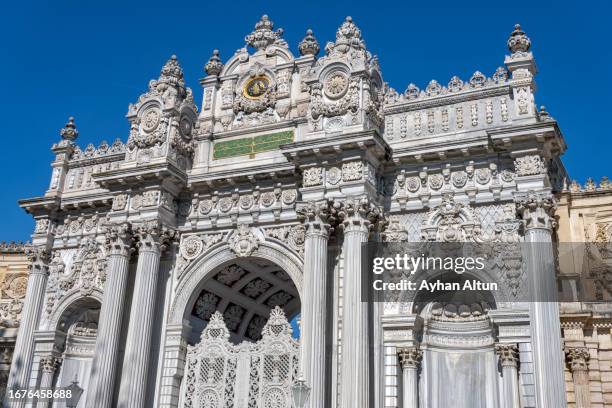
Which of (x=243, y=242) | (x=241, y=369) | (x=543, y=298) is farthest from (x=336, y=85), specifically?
(x=241, y=369)

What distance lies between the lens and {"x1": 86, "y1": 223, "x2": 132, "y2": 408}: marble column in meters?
21.0

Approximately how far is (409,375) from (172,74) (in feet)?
43.4

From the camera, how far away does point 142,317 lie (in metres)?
21.6

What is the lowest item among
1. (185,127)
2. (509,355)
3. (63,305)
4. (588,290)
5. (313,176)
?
(509,355)

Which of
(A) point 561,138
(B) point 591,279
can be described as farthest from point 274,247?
(B) point 591,279

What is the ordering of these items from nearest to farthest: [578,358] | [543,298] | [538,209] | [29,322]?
1. [543,298]
2. [538,209]
3. [578,358]
4. [29,322]

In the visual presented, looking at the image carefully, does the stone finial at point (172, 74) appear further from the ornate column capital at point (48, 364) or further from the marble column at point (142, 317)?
the ornate column capital at point (48, 364)

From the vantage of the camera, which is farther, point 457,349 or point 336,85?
point 336,85

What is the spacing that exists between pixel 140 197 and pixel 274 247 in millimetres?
4928

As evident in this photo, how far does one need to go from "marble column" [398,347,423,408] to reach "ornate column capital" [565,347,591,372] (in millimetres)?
6525

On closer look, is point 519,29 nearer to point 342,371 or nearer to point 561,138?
point 561,138

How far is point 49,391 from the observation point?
2398cm

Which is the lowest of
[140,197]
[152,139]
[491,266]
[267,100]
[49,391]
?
[49,391]

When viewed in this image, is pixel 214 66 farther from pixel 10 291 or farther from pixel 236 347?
pixel 10 291
